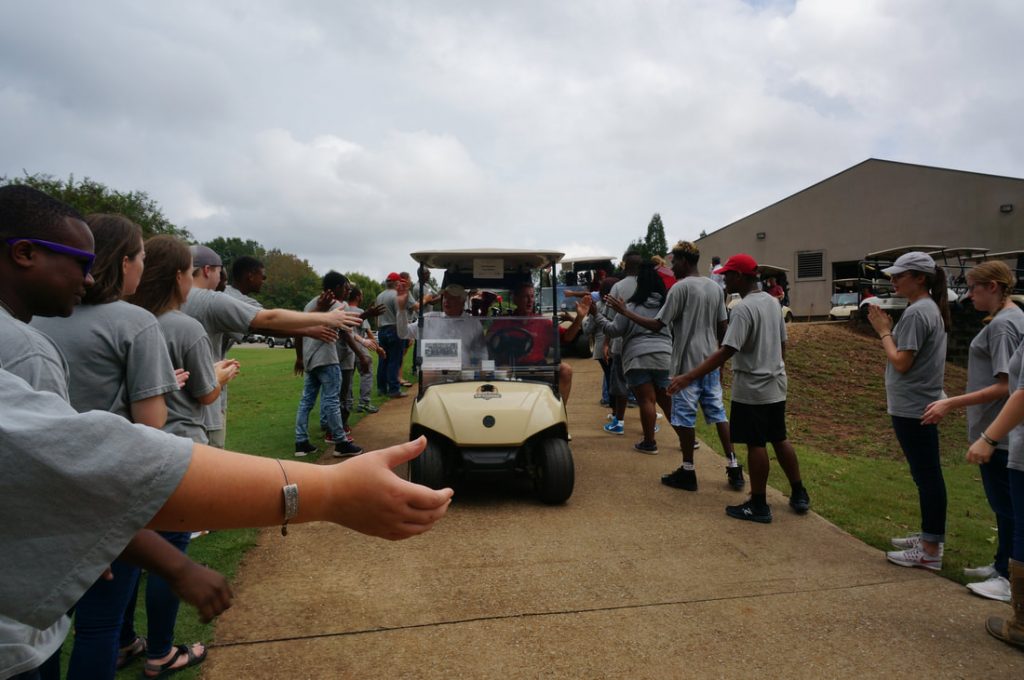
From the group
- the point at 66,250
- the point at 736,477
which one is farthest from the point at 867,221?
the point at 66,250

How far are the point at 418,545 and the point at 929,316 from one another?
12.8 feet

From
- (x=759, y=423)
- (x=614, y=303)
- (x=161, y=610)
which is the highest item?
(x=614, y=303)

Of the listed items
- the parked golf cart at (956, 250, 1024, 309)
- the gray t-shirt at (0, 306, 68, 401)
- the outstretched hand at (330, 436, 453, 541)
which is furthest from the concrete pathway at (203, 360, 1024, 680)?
the parked golf cart at (956, 250, 1024, 309)

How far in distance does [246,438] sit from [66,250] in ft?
22.8

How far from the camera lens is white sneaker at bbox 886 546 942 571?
13.1ft

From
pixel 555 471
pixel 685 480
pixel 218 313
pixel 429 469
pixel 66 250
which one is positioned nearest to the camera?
pixel 66 250

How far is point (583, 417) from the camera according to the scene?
8883 mm

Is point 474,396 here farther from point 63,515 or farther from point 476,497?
point 63,515

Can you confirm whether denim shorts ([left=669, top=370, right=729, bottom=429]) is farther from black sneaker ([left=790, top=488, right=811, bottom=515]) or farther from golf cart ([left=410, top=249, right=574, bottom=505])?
golf cart ([left=410, top=249, right=574, bottom=505])

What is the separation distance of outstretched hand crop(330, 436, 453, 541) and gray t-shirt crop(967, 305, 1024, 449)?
155 inches

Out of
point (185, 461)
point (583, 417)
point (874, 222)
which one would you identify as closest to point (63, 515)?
point (185, 461)

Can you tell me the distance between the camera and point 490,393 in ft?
16.8

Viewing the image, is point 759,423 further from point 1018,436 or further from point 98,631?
point 98,631

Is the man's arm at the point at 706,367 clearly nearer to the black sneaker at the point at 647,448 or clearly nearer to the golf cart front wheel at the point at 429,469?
the black sneaker at the point at 647,448
